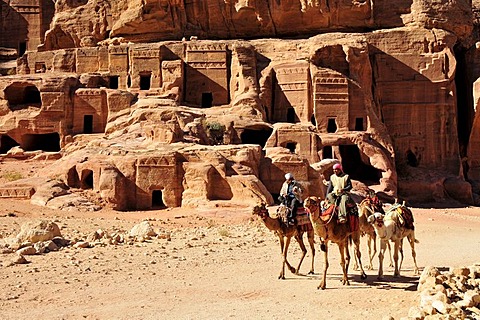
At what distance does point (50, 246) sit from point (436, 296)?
9549 mm

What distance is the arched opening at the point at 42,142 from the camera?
34928mm

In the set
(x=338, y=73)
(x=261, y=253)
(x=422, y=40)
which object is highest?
(x=422, y=40)

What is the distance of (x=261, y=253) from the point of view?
15086 millimetres

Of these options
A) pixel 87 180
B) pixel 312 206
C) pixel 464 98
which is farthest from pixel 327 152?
pixel 312 206

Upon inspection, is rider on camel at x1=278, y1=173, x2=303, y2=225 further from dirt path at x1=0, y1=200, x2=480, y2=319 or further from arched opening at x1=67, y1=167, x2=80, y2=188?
arched opening at x1=67, y1=167, x2=80, y2=188

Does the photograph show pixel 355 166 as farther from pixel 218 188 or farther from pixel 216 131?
pixel 218 188

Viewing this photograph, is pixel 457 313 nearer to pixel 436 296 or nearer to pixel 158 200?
pixel 436 296

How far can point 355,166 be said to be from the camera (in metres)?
36.1

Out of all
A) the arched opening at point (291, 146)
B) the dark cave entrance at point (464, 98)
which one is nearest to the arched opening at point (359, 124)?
the arched opening at point (291, 146)

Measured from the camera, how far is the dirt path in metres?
9.17

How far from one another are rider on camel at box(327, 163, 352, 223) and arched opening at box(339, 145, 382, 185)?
2353 centimetres

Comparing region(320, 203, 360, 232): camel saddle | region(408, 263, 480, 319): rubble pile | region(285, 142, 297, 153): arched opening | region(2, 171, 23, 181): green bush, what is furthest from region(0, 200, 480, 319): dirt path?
region(285, 142, 297, 153): arched opening

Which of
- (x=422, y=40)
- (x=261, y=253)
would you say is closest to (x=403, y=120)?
(x=422, y=40)

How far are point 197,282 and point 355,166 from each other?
2625 centimetres
